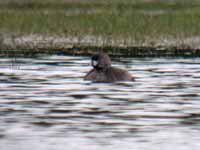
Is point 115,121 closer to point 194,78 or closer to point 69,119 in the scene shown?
point 69,119

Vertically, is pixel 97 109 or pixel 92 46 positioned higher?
pixel 92 46

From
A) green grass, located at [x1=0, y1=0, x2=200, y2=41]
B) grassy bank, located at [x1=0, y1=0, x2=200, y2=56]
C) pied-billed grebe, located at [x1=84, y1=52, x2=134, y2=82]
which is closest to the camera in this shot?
pied-billed grebe, located at [x1=84, y1=52, x2=134, y2=82]

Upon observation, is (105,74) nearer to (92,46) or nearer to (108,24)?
(92,46)

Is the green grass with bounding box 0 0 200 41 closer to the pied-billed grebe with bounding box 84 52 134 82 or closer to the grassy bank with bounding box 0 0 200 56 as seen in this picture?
the grassy bank with bounding box 0 0 200 56

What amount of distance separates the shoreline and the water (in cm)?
379

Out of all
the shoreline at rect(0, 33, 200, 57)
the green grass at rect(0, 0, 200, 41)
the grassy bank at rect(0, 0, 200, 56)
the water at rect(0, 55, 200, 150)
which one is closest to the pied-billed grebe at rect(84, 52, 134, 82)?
the water at rect(0, 55, 200, 150)

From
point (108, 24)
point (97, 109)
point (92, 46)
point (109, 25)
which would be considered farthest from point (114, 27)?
point (97, 109)

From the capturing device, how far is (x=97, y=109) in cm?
1343

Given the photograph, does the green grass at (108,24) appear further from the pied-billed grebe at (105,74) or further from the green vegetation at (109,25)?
the pied-billed grebe at (105,74)

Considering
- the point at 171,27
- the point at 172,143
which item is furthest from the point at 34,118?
the point at 171,27

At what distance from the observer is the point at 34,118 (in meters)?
12.5

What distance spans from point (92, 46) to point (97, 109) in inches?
499

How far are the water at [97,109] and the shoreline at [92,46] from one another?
3.79 m

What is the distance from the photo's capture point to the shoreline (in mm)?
23938
